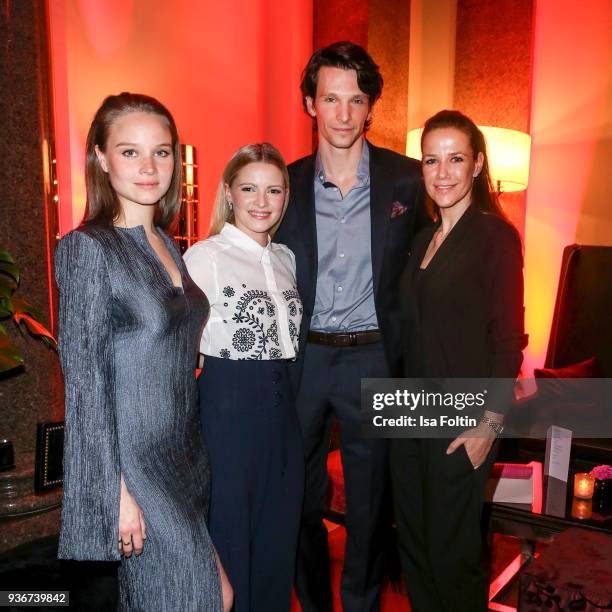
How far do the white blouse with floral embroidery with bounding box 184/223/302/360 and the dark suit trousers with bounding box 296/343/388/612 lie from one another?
199 millimetres

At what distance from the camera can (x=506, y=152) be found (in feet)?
11.0

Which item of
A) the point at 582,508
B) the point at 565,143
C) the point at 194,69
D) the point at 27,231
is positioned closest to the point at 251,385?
the point at 27,231

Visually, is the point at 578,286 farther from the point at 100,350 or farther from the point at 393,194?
the point at 100,350

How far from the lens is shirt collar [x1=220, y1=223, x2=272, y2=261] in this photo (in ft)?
5.68

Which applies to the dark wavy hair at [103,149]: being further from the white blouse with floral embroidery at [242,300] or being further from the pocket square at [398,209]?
the pocket square at [398,209]

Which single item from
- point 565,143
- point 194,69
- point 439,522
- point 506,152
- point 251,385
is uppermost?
point 194,69

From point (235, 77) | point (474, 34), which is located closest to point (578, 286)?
Result: point (474, 34)

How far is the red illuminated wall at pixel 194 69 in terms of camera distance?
117 inches

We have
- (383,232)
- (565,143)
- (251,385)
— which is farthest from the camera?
(565,143)

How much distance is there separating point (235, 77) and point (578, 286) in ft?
8.26

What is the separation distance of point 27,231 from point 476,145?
1.64m

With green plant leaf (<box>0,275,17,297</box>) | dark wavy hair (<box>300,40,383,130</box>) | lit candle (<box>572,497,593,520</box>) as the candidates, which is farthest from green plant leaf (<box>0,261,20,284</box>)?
lit candle (<box>572,497,593,520</box>)

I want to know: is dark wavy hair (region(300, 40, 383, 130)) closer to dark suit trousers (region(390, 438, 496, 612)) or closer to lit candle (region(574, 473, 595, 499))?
dark suit trousers (region(390, 438, 496, 612))

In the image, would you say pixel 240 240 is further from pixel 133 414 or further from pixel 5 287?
pixel 5 287
